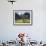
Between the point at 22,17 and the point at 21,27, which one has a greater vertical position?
the point at 22,17

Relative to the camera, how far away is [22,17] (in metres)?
5.22

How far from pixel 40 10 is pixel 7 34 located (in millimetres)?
1660

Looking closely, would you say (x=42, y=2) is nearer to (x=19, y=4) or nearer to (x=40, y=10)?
(x=40, y=10)

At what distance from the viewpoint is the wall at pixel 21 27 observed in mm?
5168

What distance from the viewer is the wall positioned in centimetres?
517

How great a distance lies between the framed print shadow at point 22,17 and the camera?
→ 5177 millimetres

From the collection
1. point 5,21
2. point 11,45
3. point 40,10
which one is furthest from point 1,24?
point 11,45

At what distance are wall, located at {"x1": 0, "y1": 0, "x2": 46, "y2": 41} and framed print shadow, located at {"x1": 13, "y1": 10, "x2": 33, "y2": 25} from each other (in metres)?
0.12

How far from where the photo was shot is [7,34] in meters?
5.18

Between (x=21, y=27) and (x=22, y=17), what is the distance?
0.41 m

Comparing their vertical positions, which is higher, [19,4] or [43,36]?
[19,4]

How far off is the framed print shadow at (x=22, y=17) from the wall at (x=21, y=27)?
0.12 meters

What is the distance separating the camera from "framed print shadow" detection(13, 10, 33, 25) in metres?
5.18

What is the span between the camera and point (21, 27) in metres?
5.20
